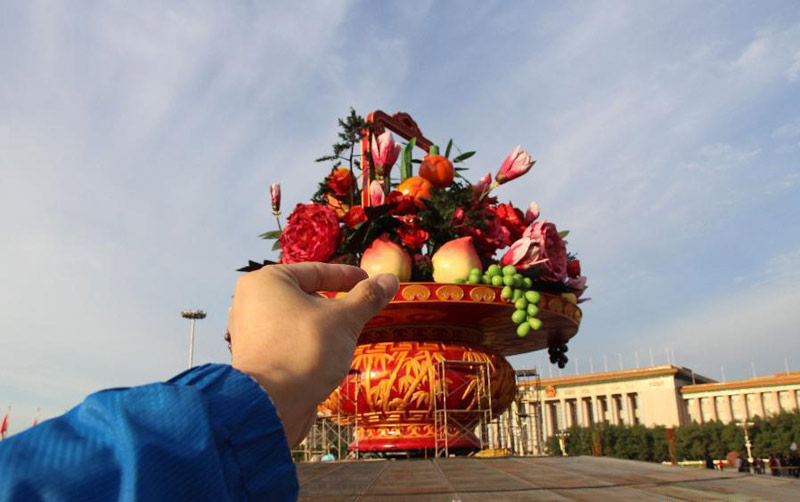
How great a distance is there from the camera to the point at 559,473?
8.46ft

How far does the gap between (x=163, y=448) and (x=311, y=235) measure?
404cm

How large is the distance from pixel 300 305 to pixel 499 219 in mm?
4435

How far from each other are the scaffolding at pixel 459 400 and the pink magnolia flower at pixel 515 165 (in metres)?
1.80

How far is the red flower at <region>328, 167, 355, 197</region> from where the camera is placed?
5457 millimetres

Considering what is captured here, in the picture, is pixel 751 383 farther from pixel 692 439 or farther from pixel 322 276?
pixel 322 276

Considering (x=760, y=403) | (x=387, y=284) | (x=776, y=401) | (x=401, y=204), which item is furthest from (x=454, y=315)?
(x=760, y=403)

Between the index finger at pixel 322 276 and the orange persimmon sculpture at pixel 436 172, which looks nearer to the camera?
the index finger at pixel 322 276

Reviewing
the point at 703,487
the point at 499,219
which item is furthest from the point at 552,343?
the point at 703,487

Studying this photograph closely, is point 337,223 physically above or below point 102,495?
above

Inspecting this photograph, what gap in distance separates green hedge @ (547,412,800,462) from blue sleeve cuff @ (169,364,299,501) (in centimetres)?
3951

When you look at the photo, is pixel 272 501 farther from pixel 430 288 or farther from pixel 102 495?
pixel 430 288

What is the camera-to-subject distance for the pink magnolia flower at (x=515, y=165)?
5.18m

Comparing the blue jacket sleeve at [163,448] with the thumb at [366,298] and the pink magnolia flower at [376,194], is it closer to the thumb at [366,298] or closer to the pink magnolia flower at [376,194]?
the thumb at [366,298]

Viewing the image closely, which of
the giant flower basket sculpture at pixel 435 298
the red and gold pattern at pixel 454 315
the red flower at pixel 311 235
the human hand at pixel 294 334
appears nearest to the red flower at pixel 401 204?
the giant flower basket sculpture at pixel 435 298
